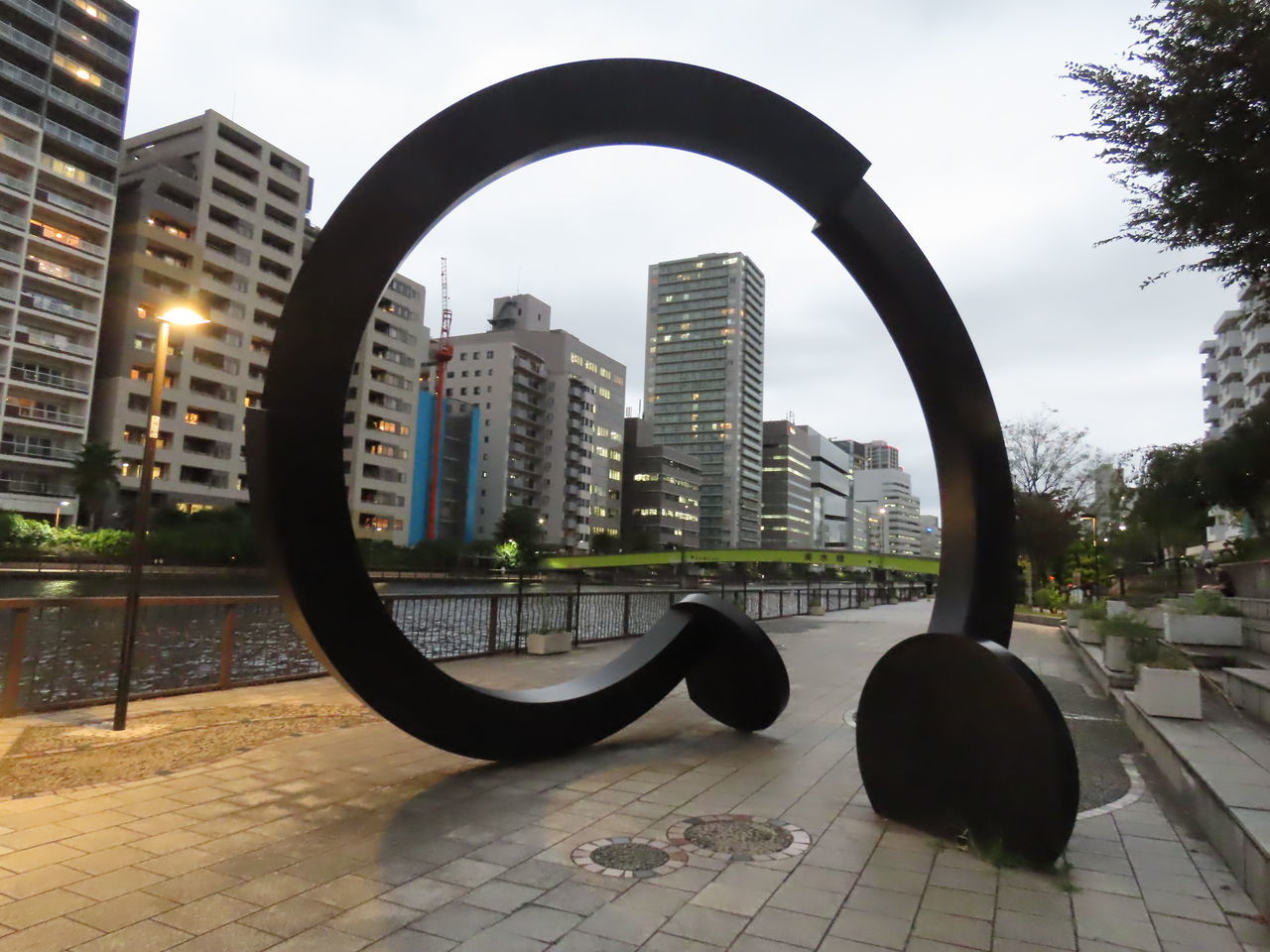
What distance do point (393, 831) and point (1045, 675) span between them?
1256 centimetres

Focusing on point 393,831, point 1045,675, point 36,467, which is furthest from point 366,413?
point 393,831

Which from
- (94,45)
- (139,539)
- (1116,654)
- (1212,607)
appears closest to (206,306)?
(94,45)

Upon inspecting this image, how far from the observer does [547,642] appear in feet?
48.0

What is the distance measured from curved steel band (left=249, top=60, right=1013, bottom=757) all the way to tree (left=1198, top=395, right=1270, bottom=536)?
30.2m

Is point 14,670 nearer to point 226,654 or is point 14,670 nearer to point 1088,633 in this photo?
point 226,654

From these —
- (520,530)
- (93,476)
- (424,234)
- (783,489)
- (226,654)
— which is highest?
(783,489)

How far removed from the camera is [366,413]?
73.1m

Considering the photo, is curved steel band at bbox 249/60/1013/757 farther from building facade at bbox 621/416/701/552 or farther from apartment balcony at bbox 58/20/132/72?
building facade at bbox 621/416/701/552

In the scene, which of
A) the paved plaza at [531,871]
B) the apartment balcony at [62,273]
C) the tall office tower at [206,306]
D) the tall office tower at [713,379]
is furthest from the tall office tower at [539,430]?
the paved plaza at [531,871]

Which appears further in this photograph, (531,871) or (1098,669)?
(1098,669)

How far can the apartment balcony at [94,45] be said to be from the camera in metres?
54.5

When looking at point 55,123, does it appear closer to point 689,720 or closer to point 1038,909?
point 689,720

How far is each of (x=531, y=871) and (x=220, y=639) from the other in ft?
44.6

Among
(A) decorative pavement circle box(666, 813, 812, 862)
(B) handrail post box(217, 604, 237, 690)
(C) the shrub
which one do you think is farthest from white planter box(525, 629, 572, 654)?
(C) the shrub
